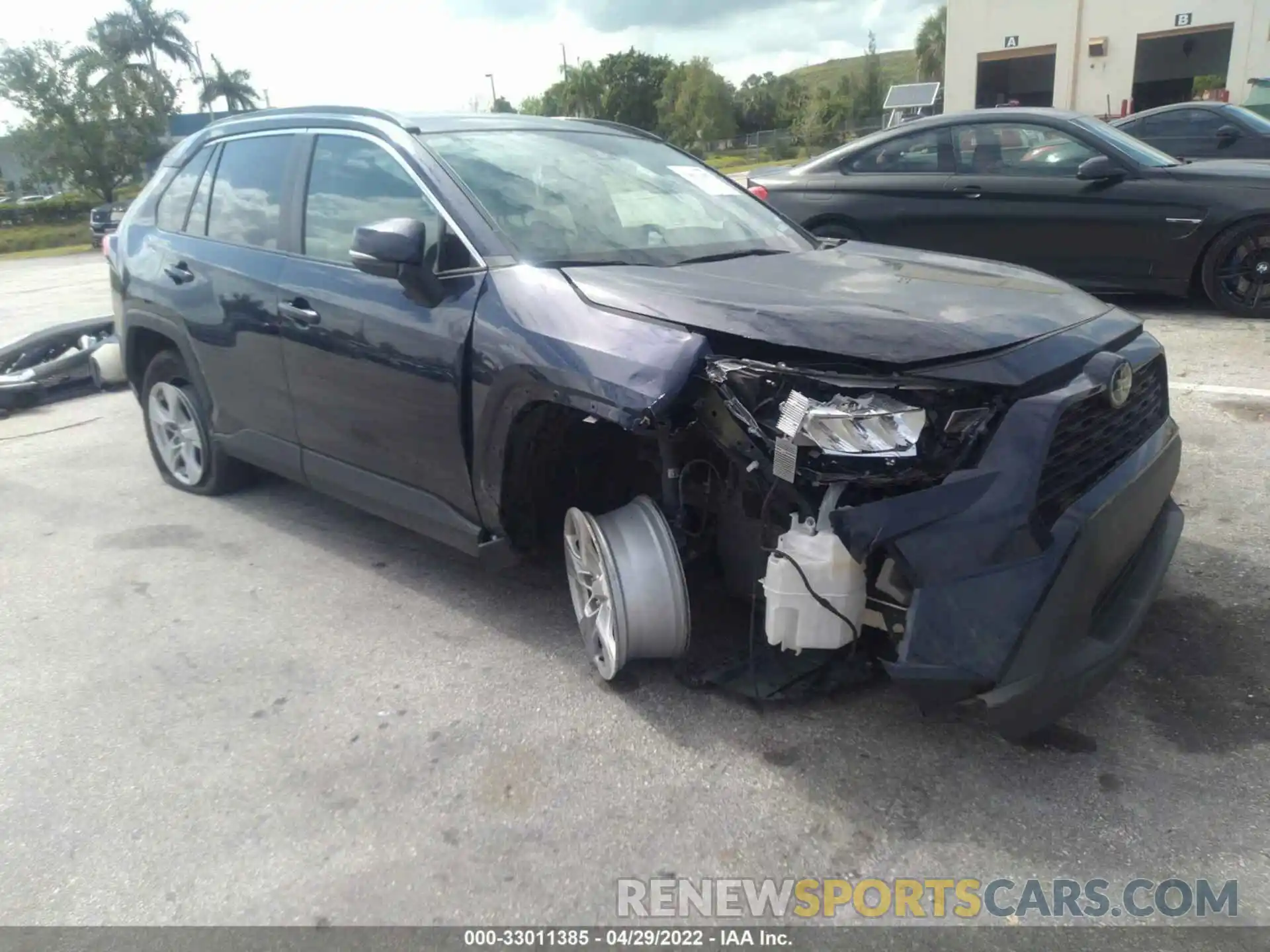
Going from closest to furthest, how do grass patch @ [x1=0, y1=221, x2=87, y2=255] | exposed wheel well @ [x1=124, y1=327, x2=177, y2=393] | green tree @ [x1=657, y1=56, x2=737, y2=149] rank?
1. exposed wheel well @ [x1=124, y1=327, x2=177, y2=393]
2. grass patch @ [x1=0, y1=221, x2=87, y2=255]
3. green tree @ [x1=657, y1=56, x2=737, y2=149]

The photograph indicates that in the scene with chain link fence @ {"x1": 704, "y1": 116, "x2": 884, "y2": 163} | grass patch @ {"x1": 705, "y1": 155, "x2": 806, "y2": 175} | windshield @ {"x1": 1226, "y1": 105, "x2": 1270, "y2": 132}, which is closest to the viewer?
windshield @ {"x1": 1226, "y1": 105, "x2": 1270, "y2": 132}

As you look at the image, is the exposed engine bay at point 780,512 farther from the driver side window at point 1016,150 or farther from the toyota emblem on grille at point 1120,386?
the driver side window at point 1016,150

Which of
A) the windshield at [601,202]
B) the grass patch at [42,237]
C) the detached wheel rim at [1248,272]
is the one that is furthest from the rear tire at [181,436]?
the grass patch at [42,237]

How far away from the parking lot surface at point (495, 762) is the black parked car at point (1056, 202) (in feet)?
12.1

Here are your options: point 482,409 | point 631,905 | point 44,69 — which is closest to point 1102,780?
point 631,905

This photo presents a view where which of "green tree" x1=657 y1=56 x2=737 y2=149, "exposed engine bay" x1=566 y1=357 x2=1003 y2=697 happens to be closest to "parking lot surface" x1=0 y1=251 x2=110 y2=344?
"exposed engine bay" x1=566 y1=357 x2=1003 y2=697

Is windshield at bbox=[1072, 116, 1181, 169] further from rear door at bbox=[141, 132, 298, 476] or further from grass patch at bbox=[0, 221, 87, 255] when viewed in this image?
grass patch at bbox=[0, 221, 87, 255]

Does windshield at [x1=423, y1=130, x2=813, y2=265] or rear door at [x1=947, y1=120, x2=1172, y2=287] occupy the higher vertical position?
windshield at [x1=423, y1=130, x2=813, y2=265]

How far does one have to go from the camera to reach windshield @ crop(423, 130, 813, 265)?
11.5 ft

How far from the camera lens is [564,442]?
3.32m

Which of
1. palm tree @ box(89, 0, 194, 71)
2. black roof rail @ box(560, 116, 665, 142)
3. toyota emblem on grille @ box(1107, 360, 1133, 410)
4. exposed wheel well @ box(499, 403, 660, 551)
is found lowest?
exposed wheel well @ box(499, 403, 660, 551)

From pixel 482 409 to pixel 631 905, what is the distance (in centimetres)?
158

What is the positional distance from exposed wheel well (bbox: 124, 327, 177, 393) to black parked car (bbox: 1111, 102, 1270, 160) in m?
9.49

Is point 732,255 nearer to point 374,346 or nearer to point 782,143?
point 374,346
